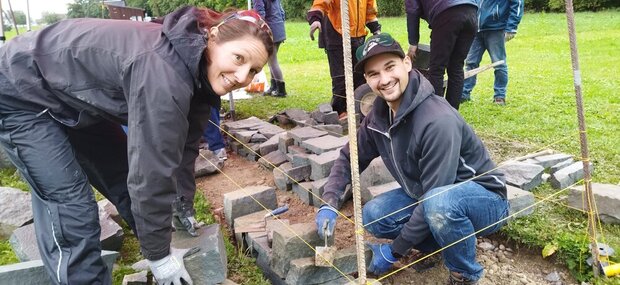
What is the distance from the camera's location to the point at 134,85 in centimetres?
169

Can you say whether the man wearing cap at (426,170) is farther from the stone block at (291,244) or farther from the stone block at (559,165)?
the stone block at (559,165)

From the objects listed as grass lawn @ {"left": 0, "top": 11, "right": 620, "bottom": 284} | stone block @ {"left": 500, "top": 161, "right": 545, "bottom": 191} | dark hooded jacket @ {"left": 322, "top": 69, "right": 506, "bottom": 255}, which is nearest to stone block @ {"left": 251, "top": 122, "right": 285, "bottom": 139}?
grass lawn @ {"left": 0, "top": 11, "right": 620, "bottom": 284}

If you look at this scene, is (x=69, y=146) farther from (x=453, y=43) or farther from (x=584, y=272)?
(x=453, y=43)

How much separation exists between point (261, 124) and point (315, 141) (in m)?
1.25

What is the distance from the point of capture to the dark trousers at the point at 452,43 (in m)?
3.77

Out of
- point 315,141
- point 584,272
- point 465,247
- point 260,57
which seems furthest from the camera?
point 315,141

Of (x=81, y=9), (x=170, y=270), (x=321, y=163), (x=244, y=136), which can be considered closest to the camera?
(x=170, y=270)

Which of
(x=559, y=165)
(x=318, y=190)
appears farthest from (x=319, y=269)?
(x=559, y=165)

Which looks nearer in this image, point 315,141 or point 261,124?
point 315,141

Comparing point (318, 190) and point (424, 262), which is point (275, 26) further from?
point (424, 262)

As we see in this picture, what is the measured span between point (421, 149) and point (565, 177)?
4.96ft

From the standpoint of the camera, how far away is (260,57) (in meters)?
1.87

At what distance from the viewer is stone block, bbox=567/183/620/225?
8.85 feet

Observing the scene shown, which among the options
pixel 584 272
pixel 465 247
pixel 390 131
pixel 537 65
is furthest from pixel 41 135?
pixel 537 65
